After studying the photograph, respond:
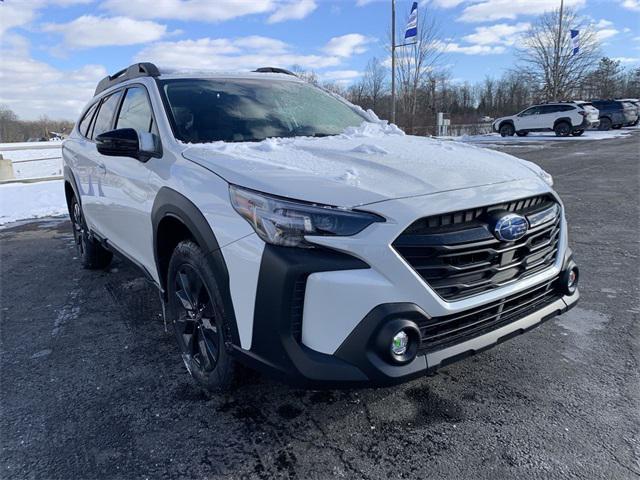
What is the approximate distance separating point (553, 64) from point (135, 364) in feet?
159

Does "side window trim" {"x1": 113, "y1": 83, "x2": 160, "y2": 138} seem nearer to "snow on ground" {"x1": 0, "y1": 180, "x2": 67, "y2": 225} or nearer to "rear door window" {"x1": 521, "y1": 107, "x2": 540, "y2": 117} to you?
"snow on ground" {"x1": 0, "y1": 180, "x2": 67, "y2": 225}

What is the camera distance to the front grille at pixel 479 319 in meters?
2.05

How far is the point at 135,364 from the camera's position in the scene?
120 inches

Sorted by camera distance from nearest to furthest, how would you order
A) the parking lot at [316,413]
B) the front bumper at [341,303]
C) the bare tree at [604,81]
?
the front bumper at [341,303]
the parking lot at [316,413]
the bare tree at [604,81]

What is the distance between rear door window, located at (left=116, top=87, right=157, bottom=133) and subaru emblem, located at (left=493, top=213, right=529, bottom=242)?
2.15 meters

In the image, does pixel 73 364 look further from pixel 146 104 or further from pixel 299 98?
pixel 299 98

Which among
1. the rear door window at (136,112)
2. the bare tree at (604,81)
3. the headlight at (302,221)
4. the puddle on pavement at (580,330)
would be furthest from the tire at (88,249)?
the bare tree at (604,81)

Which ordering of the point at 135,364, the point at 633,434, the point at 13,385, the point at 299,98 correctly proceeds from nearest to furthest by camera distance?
the point at 633,434 < the point at 13,385 < the point at 135,364 < the point at 299,98

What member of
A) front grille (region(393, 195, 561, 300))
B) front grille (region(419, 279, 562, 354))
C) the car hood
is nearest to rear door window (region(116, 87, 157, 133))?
the car hood

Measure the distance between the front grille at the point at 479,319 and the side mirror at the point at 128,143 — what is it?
6.27ft

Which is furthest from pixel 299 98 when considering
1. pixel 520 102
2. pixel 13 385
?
pixel 520 102

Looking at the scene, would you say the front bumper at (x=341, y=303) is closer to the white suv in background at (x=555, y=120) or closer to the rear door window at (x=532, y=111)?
the white suv in background at (x=555, y=120)

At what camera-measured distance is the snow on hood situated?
204 centimetres

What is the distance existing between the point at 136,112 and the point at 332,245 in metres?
2.31
